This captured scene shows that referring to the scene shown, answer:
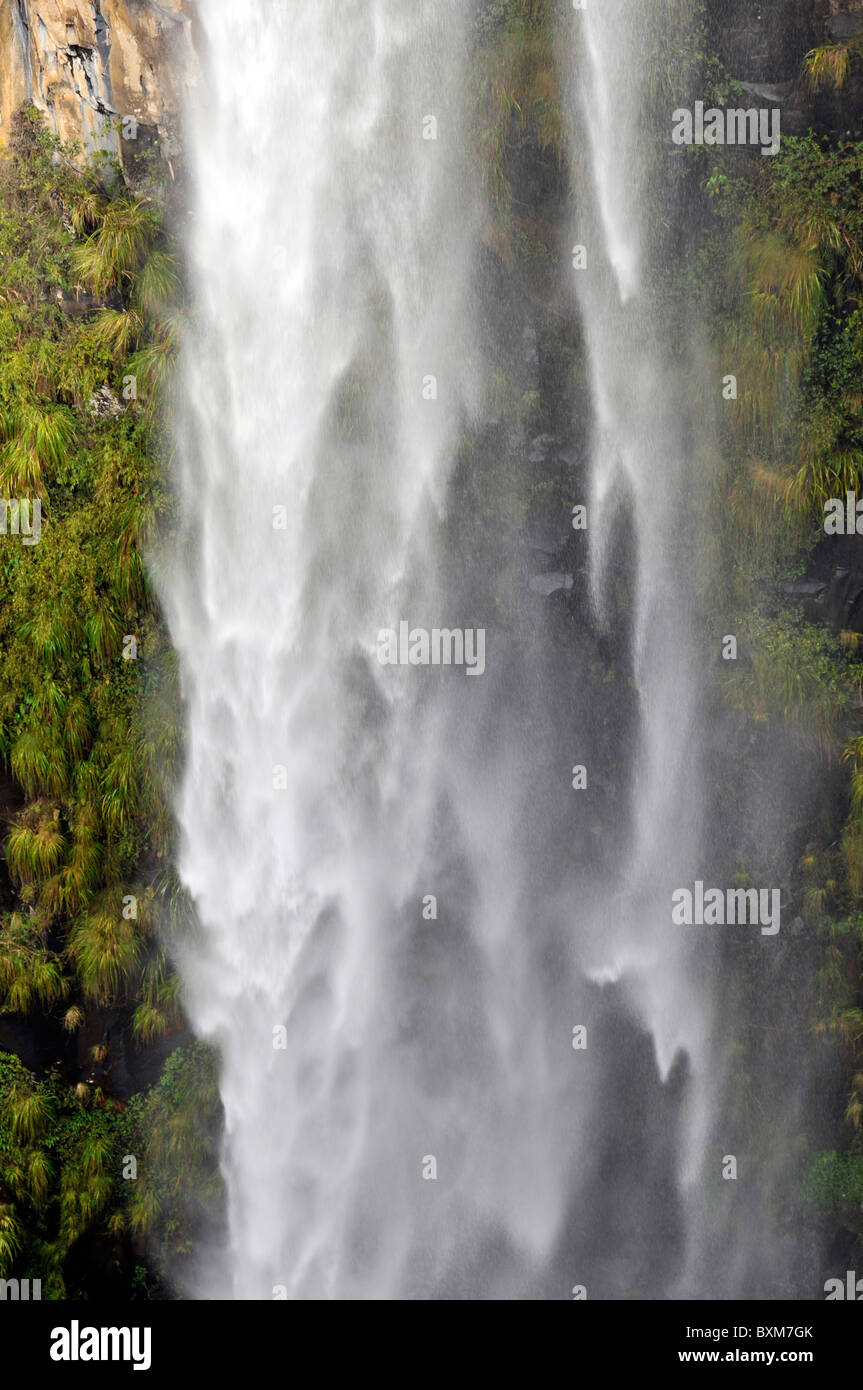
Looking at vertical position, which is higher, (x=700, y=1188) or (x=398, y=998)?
(x=398, y=998)

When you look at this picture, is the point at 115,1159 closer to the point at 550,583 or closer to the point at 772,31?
the point at 550,583

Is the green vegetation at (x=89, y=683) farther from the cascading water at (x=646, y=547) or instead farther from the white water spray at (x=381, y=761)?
the cascading water at (x=646, y=547)

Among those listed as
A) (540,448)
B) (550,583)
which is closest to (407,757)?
(550,583)

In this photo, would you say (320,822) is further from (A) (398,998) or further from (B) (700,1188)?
(B) (700,1188)

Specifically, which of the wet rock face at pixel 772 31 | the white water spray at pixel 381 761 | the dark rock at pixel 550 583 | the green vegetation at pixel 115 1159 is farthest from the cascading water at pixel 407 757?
the wet rock face at pixel 772 31

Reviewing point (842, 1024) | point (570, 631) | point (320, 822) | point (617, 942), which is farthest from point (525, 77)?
point (842, 1024)

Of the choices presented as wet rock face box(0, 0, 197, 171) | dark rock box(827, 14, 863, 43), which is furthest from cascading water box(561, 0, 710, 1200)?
wet rock face box(0, 0, 197, 171)

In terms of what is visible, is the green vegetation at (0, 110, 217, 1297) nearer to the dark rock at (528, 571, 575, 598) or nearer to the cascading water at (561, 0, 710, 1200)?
the dark rock at (528, 571, 575, 598)
